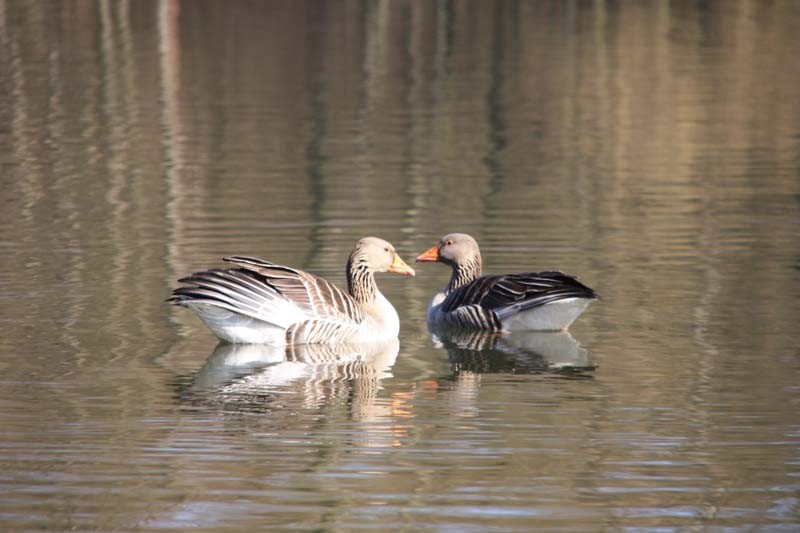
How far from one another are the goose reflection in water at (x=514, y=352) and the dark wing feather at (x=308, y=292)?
40.3 inches

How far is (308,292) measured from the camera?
44.5ft

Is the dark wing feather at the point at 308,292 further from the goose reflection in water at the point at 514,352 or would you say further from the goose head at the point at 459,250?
the goose head at the point at 459,250

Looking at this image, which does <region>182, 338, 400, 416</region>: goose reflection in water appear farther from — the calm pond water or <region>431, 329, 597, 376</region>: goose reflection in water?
<region>431, 329, 597, 376</region>: goose reflection in water

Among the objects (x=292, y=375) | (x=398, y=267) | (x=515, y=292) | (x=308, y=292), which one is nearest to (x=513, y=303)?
(x=515, y=292)

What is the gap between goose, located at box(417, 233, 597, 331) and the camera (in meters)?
13.8

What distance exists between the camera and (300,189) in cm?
2250

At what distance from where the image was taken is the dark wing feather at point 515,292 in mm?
13727

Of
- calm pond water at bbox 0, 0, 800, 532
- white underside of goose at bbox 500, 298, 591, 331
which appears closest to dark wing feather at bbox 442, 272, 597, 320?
white underside of goose at bbox 500, 298, 591, 331

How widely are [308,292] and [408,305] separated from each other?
308cm

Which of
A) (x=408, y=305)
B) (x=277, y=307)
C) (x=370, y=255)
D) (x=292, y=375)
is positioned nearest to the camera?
(x=292, y=375)

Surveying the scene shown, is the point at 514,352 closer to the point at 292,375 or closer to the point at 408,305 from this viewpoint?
the point at 292,375

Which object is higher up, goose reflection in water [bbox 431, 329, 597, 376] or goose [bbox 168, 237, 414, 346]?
goose [bbox 168, 237, 414, 346]

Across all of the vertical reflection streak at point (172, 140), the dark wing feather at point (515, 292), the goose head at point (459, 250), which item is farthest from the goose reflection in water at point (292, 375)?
the vertical reflection streak at point (172, 140)

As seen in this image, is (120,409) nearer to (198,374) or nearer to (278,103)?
(198,374)
